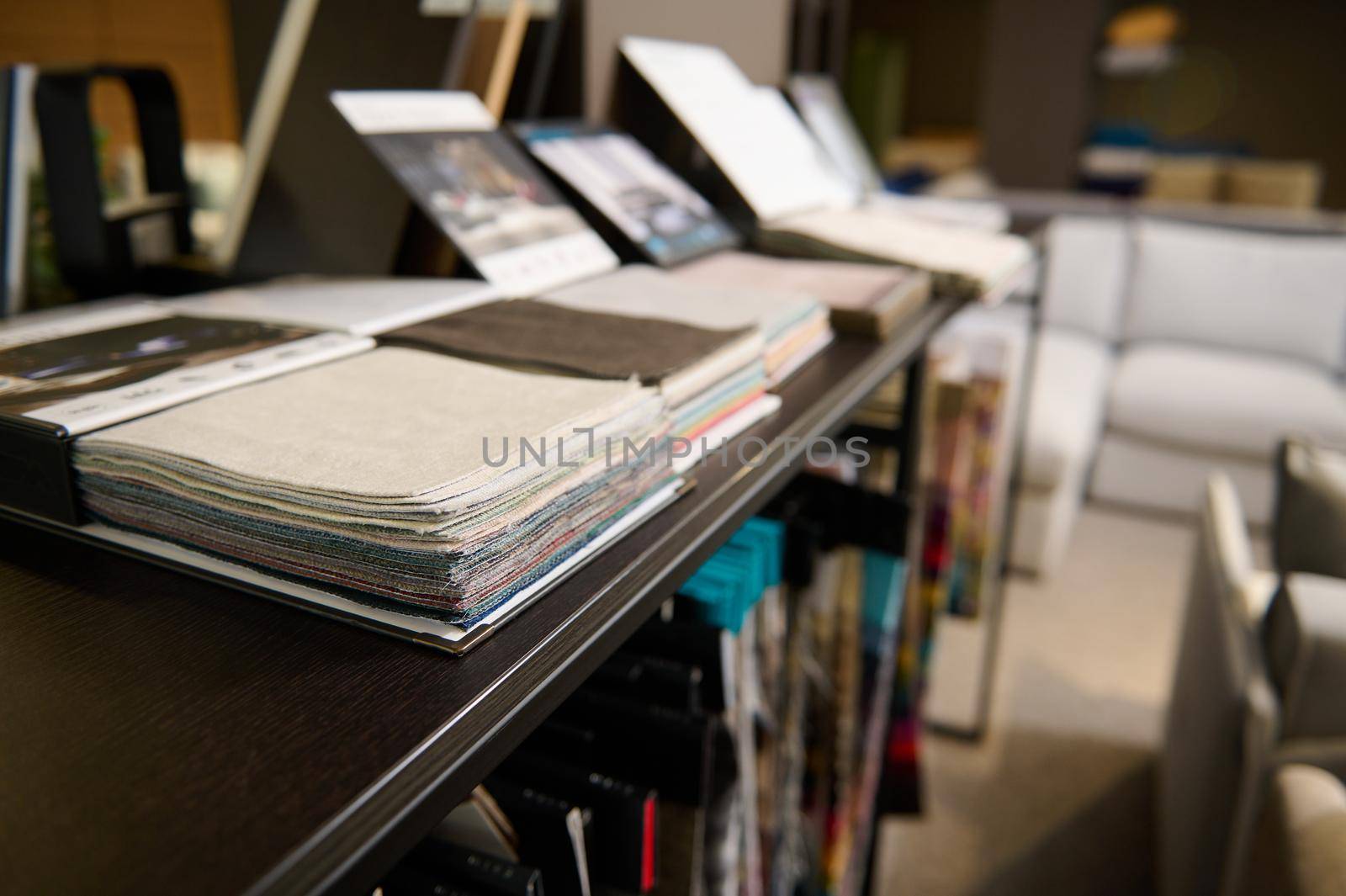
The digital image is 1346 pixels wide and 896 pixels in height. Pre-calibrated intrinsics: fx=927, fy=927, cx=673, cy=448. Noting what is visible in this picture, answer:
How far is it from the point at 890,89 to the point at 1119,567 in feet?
32.4

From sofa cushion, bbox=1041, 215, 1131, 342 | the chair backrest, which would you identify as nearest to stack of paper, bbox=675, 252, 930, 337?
the chair backrest

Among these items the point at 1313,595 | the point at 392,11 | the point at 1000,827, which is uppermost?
the point at 392,11

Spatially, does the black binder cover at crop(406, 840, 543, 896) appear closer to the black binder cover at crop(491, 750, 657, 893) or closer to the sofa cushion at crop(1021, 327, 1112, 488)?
the black binder cover at crop(491, 750, 657, 893)

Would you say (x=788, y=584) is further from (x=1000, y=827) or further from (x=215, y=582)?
(x=1000, y=827)

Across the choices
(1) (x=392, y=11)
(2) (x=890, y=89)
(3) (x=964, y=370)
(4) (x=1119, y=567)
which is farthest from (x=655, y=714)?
(2) (x=890, y=89)

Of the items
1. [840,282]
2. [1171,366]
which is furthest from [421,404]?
[1171,366]

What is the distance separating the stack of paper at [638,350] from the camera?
1.96ft

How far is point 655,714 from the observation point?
65 centimetres

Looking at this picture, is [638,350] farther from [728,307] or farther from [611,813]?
[611,813]

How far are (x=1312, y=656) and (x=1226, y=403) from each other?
241 centimetres

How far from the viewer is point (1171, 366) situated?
359cm

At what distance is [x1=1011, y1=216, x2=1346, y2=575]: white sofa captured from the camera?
10.2ft

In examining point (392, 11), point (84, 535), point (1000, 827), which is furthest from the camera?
point (1000, 827)

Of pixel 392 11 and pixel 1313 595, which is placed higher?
pixel 392 11
